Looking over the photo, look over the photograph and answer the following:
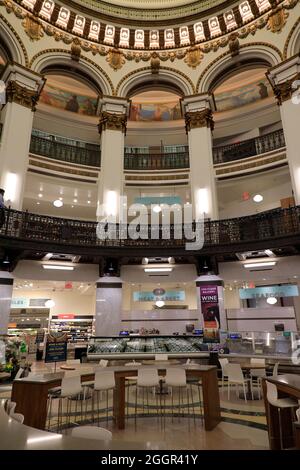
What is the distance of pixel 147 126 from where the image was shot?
1759 centimetres

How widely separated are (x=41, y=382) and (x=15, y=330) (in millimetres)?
12699

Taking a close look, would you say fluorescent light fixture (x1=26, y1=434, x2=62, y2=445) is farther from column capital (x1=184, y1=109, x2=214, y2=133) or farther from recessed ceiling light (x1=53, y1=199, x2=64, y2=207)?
column capital (x1=184, y1=109, x2=214, y2=133)

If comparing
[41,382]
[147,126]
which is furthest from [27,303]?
[41,382]

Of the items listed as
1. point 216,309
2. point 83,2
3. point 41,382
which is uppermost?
point 83,2

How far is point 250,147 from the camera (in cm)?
1509

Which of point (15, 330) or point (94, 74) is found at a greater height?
point (94, 74)

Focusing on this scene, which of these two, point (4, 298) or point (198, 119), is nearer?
point (4, 298)

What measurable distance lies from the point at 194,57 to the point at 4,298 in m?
13.8

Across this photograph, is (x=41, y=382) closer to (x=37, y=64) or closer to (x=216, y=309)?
(x=216, y=309)

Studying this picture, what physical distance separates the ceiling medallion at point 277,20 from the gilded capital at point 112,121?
299 inches

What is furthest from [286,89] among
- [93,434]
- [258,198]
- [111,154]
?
[93,434]

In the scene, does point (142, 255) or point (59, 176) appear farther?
point (59, 176)

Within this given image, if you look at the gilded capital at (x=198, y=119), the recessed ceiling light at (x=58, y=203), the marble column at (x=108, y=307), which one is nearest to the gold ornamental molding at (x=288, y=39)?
the gilded capital at (x=198, y=119)

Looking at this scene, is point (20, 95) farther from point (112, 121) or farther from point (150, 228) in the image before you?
point (150, 228)
